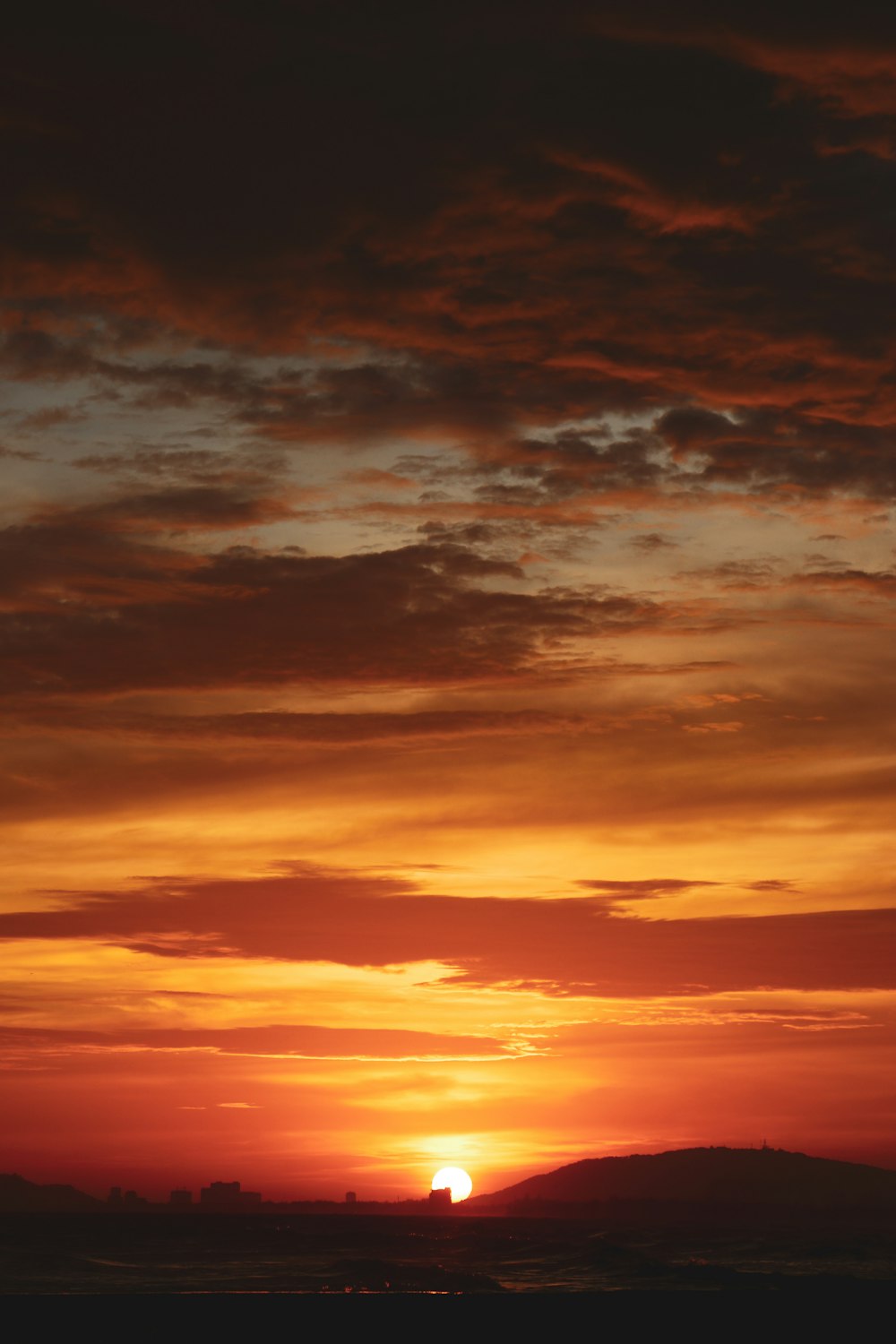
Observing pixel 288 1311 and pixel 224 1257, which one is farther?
pixel 224 1257

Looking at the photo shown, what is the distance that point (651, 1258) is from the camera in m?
66.2

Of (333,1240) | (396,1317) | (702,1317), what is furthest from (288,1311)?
(333,1240)

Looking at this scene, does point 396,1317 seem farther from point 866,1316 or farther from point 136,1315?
point 866,1316

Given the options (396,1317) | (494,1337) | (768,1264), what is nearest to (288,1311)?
(396,1317)

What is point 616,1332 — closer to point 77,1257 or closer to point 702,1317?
point 702,1317

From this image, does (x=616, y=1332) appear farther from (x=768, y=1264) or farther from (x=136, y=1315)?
(x=768, y=1264)

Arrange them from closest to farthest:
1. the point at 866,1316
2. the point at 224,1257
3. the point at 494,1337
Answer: the point at 494,1337 < the point at 866,1316 < the point at 224,1257

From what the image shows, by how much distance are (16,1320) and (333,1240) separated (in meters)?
91.5

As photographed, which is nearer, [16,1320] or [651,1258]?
[16,1320]

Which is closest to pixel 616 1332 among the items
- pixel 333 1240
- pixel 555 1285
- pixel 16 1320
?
pixel 16 1320

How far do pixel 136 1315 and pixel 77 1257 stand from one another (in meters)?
62.4

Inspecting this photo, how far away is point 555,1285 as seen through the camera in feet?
166

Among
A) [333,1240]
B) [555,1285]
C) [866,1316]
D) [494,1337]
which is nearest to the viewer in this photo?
[494,1337]

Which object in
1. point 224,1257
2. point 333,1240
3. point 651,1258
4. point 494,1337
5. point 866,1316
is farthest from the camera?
point 333,1240
